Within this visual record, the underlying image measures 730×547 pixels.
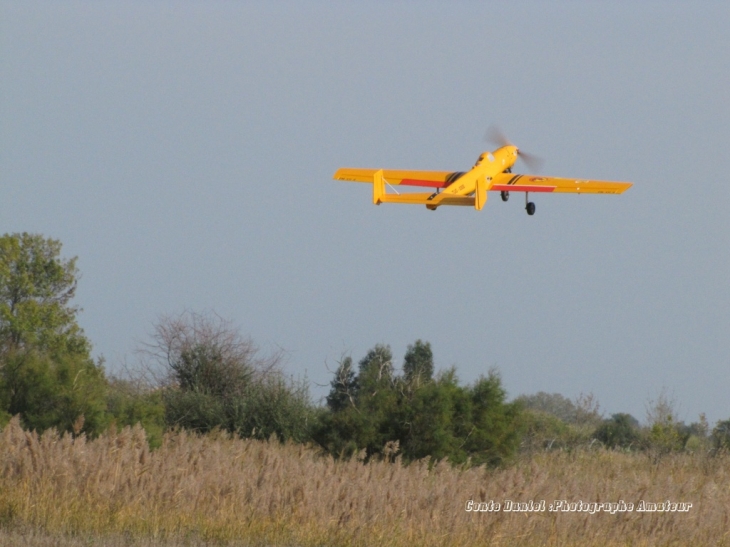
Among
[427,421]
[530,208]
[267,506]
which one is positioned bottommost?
[267,506]

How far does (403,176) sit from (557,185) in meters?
3.93

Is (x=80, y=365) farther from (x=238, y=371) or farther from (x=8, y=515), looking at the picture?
(x=8, y=515)

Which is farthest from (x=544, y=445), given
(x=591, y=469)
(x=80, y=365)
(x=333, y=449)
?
(x=80, y=365)

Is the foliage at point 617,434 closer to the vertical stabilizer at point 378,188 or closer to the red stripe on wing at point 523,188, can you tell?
the red stripe on wing at point 523,188

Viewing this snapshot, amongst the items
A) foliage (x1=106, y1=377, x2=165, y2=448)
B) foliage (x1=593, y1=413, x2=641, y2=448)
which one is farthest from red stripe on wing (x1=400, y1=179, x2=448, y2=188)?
foliage (x1=593, y1=413, x2=641, y2=448)

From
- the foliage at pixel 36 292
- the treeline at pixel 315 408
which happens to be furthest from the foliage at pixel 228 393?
the foliage at pixel 36 292

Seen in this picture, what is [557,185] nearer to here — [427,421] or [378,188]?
[378,188]

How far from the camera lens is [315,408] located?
2367 centimetres

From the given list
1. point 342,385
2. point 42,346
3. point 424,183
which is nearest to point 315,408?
point 342,385

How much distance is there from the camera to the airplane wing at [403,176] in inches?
987

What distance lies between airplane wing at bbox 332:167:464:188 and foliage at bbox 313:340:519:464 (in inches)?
223

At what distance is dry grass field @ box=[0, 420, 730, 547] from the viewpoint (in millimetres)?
11773

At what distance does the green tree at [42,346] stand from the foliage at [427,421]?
484cm

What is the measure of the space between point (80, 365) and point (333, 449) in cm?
531
